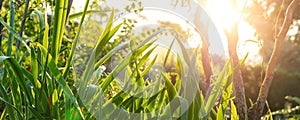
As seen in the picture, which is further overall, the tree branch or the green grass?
the tree branch

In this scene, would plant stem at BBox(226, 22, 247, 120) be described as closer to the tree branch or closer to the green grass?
the tree branch

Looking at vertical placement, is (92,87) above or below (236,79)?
above

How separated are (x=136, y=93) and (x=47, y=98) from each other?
18 centimetres

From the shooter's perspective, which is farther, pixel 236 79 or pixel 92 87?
pixel 236 79

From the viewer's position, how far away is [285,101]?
1055 centimetres

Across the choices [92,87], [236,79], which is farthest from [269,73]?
[92,87]

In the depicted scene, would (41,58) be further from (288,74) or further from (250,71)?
(288,74)

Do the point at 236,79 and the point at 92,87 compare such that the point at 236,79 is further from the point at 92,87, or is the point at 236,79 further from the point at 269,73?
the point at 92,87

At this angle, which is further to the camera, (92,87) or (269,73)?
(269,73)

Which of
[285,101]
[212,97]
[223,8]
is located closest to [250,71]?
[285,101]

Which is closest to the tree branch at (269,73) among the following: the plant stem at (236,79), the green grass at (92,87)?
the plant stem at (236,79)

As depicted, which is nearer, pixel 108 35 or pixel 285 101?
pixel 108 35

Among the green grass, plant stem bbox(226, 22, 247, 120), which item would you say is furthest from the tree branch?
the green grass

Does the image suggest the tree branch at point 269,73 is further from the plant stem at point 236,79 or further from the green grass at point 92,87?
the green grass at point 92,87
